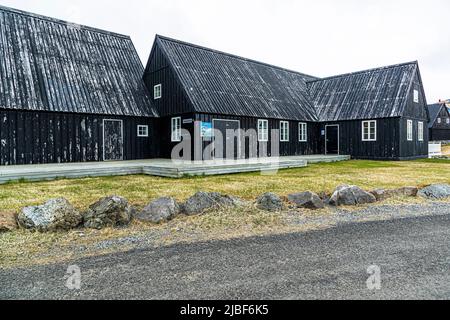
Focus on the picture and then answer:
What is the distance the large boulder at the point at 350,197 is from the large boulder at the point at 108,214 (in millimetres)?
4640

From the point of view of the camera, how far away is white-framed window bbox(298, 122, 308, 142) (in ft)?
72.6

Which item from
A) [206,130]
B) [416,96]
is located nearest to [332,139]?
[416,96]

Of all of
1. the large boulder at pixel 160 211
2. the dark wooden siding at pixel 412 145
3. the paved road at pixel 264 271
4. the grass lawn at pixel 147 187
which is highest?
the dark wooden siding at pixel 412 145

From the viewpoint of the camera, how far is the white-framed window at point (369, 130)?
67.7ft

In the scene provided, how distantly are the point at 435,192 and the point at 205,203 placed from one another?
611cm

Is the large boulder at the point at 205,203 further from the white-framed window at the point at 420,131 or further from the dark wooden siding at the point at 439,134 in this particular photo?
the dark wooden siding at the point at 439,134

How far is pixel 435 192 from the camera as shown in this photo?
8.42 meters

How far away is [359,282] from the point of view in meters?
3.46

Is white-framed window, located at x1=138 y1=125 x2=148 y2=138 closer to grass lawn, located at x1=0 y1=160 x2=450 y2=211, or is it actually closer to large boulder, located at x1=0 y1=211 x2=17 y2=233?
grass lawn, located at x1=0 y1=160 x2=450 y2=211

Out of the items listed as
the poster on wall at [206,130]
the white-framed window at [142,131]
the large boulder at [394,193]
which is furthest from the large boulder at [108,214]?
the white-framed window at [142,131]

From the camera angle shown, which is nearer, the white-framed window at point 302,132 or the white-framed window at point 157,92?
the white-framed window at point 157,92

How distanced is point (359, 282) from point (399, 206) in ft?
15.1
